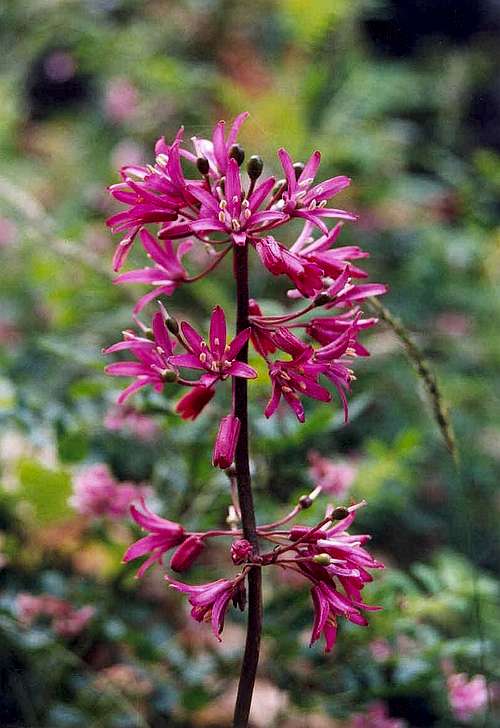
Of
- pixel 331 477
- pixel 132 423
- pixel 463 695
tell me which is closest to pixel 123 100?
pixel 132 423

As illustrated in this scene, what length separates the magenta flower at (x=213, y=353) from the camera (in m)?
1.03

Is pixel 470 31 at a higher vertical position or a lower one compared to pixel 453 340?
higher

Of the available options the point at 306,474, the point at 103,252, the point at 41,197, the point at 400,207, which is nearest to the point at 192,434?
the point at 306,474

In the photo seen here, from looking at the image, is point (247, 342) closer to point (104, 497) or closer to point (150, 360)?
point (150, 360)

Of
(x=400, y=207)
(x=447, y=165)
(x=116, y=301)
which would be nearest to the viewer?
(x=116, y=301)

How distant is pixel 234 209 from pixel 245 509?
1.23 feet

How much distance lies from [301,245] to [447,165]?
261 centimetres

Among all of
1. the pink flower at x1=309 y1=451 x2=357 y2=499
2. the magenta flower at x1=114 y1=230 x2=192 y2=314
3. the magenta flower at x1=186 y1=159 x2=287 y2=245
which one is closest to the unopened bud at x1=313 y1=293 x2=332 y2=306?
the magenta flower at x1=186 y1=159 x2=287 y2=245

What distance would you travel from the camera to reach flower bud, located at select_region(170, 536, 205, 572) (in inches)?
42.4

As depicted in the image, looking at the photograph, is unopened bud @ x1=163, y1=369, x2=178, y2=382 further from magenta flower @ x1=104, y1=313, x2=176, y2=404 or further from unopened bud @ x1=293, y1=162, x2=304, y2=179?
unopened bud @ x1=293, y1=162, x2=304, y2=179

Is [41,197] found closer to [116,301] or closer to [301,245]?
[116,301]

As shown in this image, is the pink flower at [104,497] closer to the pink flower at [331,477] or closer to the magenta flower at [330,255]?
the pink flower at [331,477]

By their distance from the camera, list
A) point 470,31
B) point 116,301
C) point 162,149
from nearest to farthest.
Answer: point 162,149 → point 116,301 → point 470,31

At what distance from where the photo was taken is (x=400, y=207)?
4098mm
